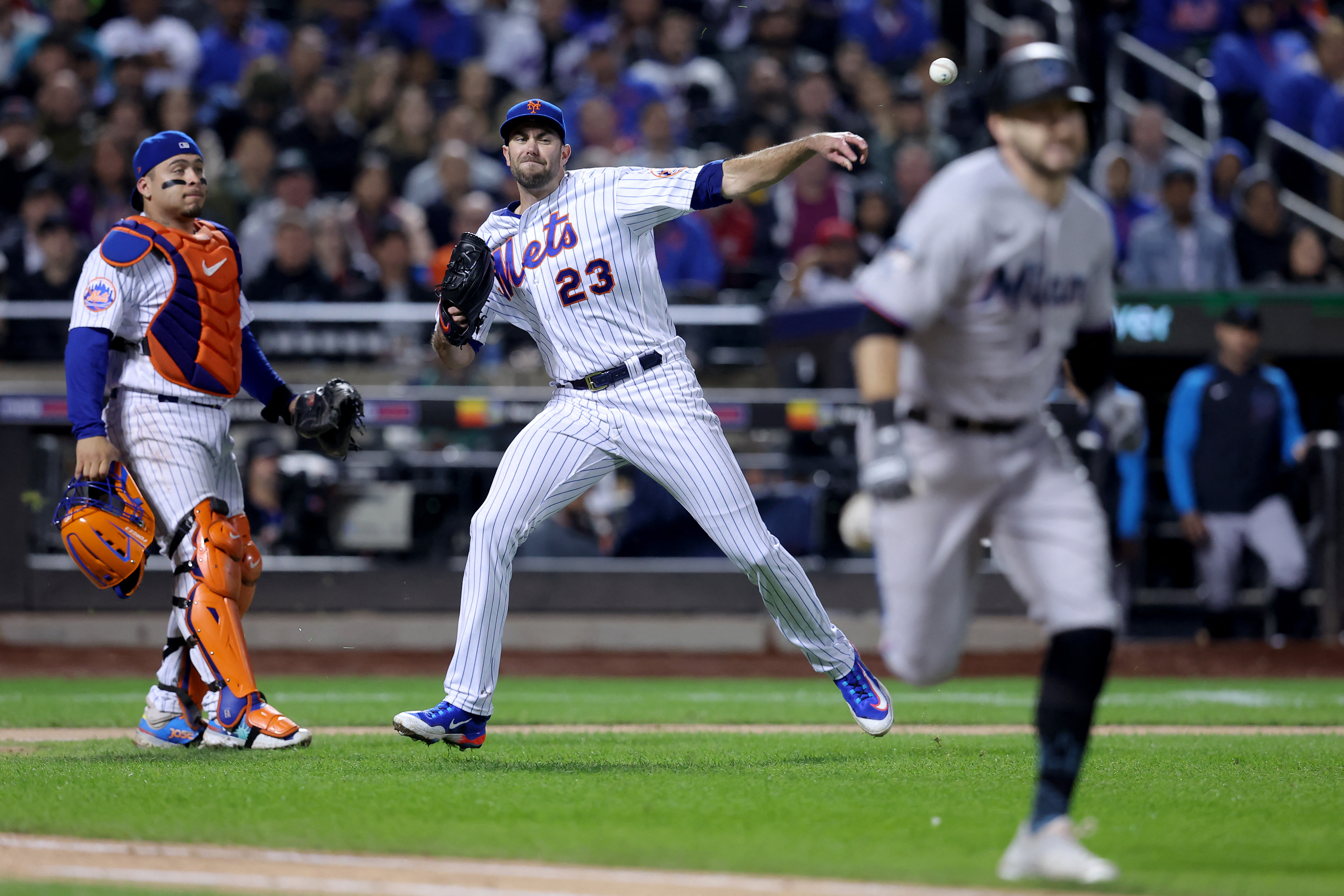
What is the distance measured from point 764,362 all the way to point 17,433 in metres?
Result: 5.33

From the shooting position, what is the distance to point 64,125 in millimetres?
13281

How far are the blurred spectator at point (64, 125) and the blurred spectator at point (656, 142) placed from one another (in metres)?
4.50

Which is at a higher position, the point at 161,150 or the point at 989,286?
the point at 161,150

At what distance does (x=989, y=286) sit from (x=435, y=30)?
39.5ft

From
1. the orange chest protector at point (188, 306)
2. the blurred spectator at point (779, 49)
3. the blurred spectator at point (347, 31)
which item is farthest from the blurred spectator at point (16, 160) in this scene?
the orange chest protector at point (188, 306)

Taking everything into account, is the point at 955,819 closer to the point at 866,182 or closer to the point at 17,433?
the point at 17,433

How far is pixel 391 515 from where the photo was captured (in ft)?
36.4

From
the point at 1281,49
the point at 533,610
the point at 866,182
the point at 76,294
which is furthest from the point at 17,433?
the point at 1281,49

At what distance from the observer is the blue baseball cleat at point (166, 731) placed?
19.7 ft

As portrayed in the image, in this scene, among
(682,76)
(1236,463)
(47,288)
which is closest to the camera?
(1236,463)

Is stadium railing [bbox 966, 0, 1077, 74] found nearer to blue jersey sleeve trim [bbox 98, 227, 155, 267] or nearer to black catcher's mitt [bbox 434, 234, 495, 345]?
black catcher's mitt [bbox 434, 234, 495, 345]

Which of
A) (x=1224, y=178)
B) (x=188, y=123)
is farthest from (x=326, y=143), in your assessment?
(x=1224, y=178)

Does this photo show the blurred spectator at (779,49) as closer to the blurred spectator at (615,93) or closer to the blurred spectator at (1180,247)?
the blurred spectator at (615,93)

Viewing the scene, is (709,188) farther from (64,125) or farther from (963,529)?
(64,125)
